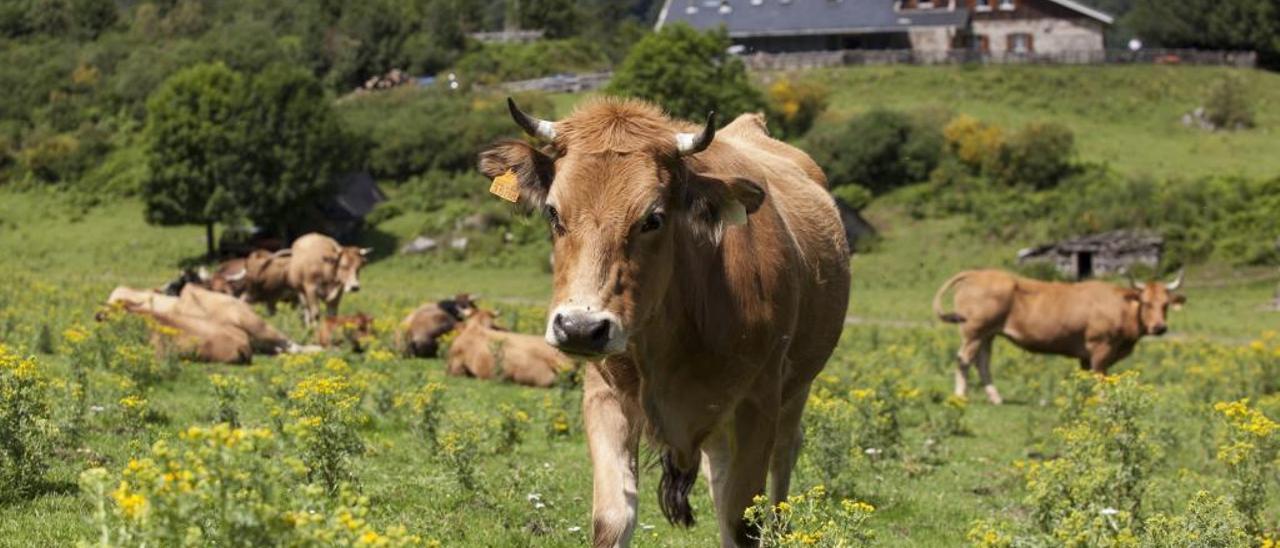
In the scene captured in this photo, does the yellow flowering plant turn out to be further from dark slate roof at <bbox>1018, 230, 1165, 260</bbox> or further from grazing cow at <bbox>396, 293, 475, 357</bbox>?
dark slate roof at <bbox>1018, 230, 1165, 260</bbox>

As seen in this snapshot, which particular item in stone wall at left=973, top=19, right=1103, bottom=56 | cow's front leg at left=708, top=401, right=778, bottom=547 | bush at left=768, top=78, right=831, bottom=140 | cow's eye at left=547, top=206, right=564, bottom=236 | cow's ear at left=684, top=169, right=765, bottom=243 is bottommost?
stone wall at left=973, top=19, right=1103, bottom=56

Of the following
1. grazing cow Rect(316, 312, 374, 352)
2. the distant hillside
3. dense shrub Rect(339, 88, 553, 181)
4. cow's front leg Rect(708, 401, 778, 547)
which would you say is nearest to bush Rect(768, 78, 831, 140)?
the distant hillside

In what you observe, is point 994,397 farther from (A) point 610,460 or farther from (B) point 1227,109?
(B) point 1227,109

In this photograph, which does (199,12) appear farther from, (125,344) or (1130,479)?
(1130,479)

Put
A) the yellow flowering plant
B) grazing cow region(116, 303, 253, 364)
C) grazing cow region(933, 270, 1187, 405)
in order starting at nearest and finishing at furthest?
the yellow flowering plant
grazing cow region(116, 303, 253, 364)
grazing cow region(933, 270, 1187, 405)

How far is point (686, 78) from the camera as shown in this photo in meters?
69.4

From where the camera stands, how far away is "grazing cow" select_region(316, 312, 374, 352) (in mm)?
23109

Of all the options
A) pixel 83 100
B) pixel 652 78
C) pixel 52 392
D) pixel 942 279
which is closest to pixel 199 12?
pixel 83 100

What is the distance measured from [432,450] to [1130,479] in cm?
523

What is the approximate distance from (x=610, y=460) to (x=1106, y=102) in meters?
74.4

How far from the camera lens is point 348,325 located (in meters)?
22.8

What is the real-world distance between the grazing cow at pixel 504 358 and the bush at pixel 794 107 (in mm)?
50624

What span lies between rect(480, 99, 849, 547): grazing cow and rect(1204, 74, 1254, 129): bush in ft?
224

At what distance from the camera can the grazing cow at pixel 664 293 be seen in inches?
286
